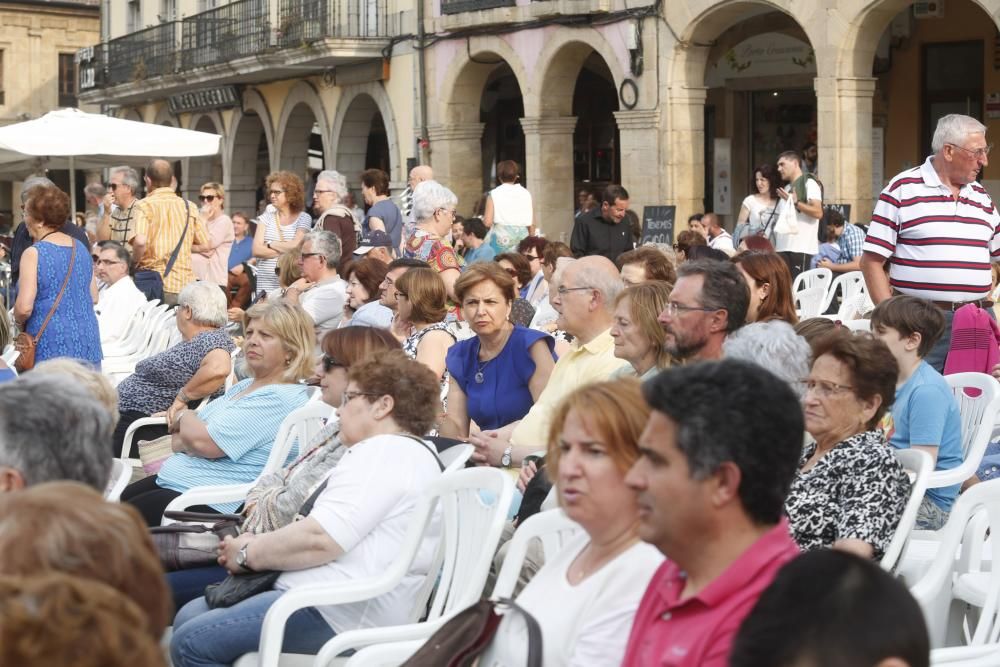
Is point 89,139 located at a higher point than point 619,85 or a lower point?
lower

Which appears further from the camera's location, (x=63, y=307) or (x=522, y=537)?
(x=63, y=307)

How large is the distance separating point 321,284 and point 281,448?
3.24 metres

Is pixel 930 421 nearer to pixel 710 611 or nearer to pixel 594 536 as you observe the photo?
pixel 594 536

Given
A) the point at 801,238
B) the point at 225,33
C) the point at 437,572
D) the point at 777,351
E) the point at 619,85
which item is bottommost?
the point at 437,572

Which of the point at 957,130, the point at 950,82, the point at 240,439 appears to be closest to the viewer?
the point at 240,439

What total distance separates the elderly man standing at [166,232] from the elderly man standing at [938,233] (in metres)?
6.28

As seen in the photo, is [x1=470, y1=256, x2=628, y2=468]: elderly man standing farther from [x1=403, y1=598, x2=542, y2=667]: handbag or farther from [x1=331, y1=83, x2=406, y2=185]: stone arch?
[x1=331, y1=83, x2=406, y2=185]: stone arch

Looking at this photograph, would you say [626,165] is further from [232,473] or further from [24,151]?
[232,473]

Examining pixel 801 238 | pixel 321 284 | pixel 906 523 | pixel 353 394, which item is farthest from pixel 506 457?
pixel 801 238

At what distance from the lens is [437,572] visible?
4.54 meters

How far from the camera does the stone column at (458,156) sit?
917 inches

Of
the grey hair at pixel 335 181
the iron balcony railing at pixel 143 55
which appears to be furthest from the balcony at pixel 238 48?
the grey hair at pixel 335 181

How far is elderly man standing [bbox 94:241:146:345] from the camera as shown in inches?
421

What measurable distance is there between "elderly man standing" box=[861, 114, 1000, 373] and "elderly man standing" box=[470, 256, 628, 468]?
1.53 metres
